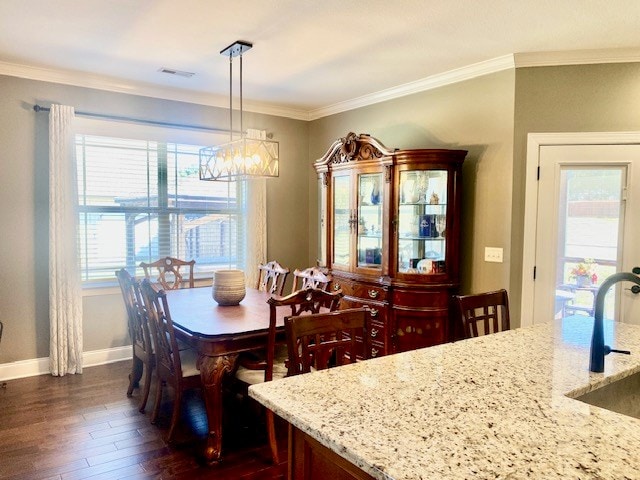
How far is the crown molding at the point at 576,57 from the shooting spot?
10.9 ft

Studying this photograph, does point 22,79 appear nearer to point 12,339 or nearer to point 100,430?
point 12,339

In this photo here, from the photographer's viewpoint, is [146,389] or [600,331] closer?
[600,331]

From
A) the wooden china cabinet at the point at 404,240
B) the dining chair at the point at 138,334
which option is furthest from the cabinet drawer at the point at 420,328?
the dining chair at the point at 138,334

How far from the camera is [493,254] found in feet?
12.2

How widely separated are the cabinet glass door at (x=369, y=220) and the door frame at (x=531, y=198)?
1.18 metres

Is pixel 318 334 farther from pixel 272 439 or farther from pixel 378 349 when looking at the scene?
pixel 378 349

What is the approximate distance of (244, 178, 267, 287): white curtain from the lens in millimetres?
5164

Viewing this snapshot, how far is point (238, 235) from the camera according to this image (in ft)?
17.1

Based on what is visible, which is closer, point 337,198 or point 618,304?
point 618,304

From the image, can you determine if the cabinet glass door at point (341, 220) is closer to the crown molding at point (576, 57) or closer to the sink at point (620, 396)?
the crown molding at point (576, 57)

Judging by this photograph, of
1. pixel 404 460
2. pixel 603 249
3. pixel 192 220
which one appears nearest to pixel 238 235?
pixel 192 220

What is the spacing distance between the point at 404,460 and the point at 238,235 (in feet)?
14.4

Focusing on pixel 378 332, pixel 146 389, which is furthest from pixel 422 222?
pixel 146 389

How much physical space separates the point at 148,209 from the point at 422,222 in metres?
2.68
